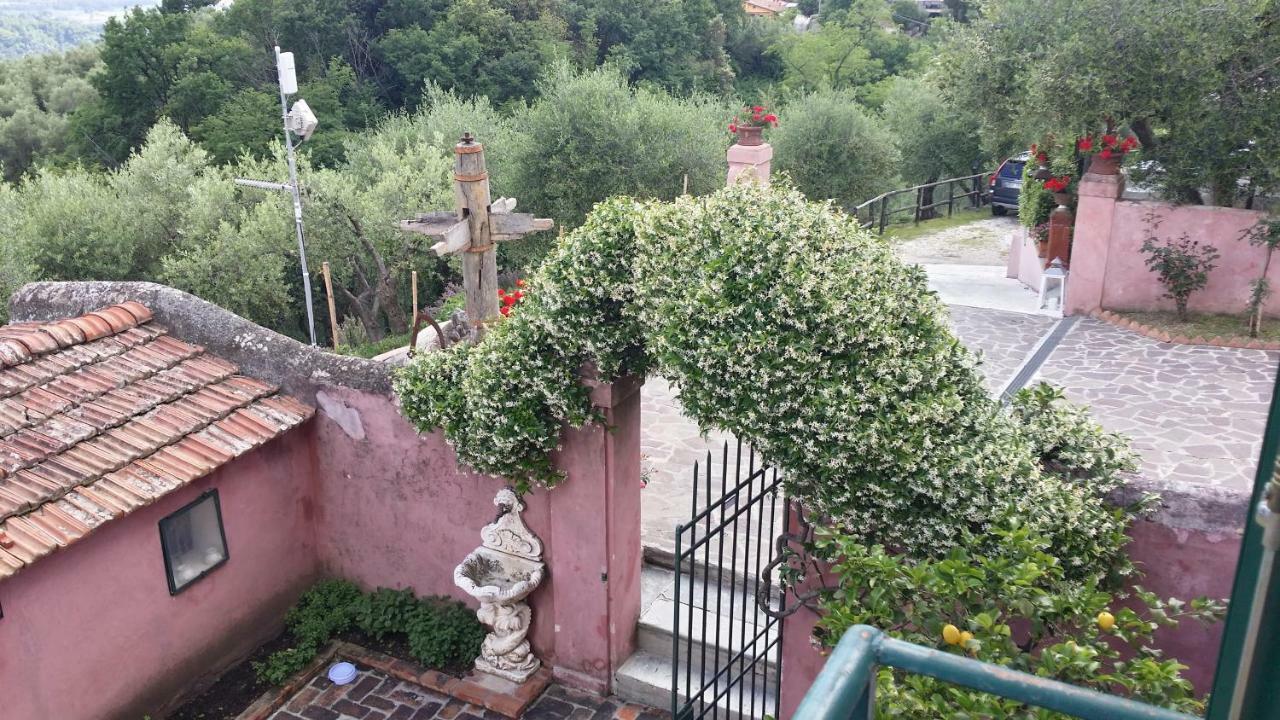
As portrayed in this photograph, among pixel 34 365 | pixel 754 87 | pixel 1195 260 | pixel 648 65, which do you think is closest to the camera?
pixel 34 365

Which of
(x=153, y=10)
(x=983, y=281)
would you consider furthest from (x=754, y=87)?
(x=983, y=281)

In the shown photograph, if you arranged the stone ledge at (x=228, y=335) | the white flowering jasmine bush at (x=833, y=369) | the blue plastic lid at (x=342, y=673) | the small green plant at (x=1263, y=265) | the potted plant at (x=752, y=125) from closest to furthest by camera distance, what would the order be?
1. the white flowering jasmine bush at (x=833, y=369)
2. the blue plastic lid at (x=342, y=673)
3. the stone ledge at (x=228, y=335)
4. the small green plant at (x=1263, y=265)
5. the potted plant at (x=752, y=125)

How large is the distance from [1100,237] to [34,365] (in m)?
12.1

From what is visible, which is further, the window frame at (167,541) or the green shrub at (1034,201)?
the green shrub at (1034,201)

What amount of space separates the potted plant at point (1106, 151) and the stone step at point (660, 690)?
9.01 meters

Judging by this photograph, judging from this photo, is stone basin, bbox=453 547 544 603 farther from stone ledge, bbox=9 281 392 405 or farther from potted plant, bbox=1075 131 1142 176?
potted plant, bbox=1075 131 1142 176

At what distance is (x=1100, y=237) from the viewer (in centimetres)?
1354

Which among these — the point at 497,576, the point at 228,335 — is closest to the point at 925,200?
the point at 497,576

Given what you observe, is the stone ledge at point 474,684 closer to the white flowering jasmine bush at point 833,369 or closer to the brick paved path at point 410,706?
the brick paved path at point 410,706

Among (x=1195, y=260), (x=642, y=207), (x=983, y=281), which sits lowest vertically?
(x=983, y=281)

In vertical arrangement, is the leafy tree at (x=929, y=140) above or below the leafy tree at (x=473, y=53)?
below

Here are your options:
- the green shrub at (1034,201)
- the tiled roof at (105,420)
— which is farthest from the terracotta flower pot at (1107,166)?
the tiled roof at (105,420)

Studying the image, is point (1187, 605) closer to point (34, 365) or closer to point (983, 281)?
point (34, 365)

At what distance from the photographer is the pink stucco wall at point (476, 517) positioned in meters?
7.66
